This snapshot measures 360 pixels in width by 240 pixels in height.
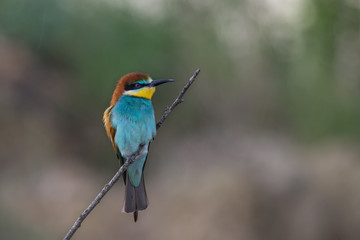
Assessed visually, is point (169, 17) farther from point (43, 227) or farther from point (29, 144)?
point (43, 227)

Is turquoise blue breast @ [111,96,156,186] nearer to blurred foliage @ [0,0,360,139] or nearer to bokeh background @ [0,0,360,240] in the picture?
bokeh background @ [0,0,360,240]

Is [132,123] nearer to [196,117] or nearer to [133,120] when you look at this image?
[133,120]

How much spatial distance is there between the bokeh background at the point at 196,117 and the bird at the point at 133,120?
2.90 metres

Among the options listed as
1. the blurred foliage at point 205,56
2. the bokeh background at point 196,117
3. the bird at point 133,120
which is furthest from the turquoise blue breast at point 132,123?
the blurred foliage at point 205,56

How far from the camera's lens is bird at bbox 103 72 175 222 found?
210 centimetres

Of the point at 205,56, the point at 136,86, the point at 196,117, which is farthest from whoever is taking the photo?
the point at 196,117

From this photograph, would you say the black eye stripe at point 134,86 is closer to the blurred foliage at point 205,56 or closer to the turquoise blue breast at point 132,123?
the turquoise blue breast at point 132,123

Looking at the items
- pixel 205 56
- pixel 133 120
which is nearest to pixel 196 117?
pixel 205 56

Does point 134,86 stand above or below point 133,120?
above

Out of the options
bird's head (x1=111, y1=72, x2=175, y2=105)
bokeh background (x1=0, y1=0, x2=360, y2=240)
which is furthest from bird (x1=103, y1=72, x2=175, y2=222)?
bokeh background (x1=0, y1=0, x2=360, y2=240)

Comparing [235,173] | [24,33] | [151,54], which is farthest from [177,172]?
[24,33]

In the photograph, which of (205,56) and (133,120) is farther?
(205,56)

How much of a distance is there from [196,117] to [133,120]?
4763 mm

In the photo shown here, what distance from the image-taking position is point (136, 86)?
211cm
